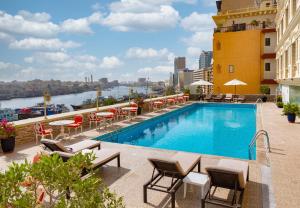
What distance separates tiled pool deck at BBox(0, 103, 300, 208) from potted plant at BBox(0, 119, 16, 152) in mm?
274

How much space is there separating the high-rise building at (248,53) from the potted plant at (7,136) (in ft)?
88.5

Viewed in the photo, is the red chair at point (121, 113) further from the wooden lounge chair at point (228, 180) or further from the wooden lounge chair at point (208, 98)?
the wooden lounge chair at point (208, 98)

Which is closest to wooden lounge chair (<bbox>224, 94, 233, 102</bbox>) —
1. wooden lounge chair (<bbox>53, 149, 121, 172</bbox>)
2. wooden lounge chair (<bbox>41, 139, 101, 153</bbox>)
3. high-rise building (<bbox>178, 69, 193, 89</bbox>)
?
wooden lounge chair (<bbox>41, 139, 101, 153</bbox>)

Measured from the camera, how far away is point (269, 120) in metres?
14.2

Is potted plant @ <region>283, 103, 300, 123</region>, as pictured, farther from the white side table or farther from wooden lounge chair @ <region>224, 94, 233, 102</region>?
wooden lounge chair @ <region>224, 94, 233, 102</region>

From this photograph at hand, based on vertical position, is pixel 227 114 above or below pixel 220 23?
below

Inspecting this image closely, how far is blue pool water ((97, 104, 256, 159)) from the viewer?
11.1 m

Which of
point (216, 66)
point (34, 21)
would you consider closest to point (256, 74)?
point (216, 66)

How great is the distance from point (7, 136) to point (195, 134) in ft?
30.1

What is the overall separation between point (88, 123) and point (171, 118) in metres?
7.01

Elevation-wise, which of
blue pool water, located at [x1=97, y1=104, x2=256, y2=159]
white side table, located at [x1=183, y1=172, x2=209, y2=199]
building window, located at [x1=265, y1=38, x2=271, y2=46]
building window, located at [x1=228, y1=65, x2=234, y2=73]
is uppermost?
building window, located at [x1=265, y1=38, x2=271, y2=46]

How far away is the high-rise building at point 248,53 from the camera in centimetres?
2936

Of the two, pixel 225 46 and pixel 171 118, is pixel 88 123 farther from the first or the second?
pixel 225 46

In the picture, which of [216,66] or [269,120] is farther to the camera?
[216,66]
